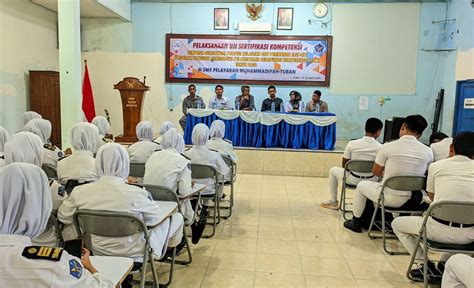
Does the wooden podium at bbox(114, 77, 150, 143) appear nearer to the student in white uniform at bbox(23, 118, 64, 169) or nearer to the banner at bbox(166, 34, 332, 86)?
the banner at bbox(166, 34, 332, 86)

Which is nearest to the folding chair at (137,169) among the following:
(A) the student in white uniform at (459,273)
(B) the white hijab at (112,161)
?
(B) the white hijab at (112,161)

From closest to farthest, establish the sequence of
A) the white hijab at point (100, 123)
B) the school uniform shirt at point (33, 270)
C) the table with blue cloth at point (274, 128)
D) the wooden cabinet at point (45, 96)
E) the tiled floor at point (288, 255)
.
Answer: the school uniform shirt at point (33, 270) < the tiled floor at point (288, 255) < the white hijab at point (100, 123) < the table with blue cloth at point (274, 128) < the wooden cabinet at point (45, 96)

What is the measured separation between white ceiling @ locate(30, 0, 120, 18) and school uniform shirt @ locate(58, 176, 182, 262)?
649cm

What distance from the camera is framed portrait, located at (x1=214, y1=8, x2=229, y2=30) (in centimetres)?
868

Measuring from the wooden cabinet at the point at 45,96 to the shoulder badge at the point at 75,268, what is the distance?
22.4 feet

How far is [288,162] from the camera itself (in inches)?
254

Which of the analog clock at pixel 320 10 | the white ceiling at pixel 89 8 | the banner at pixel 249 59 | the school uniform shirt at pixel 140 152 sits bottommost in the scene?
the school uniform shirt at pixel 140 152

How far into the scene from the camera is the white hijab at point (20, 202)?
1199 millimetres

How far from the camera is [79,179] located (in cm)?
271

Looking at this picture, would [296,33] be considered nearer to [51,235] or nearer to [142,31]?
[142,31]

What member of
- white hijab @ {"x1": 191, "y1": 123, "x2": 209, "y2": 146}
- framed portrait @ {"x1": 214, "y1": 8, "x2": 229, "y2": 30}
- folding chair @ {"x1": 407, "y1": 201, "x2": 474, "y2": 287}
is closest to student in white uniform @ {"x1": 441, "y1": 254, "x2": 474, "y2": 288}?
folding chair @ {"x1": 407, "y1": 201, "x2": 474, "y2": 287}

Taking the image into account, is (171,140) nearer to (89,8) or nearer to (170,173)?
(170,173)

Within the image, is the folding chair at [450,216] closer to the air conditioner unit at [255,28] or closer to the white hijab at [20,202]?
the white hijab at [20,202]

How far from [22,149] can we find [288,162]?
4.67 meters
